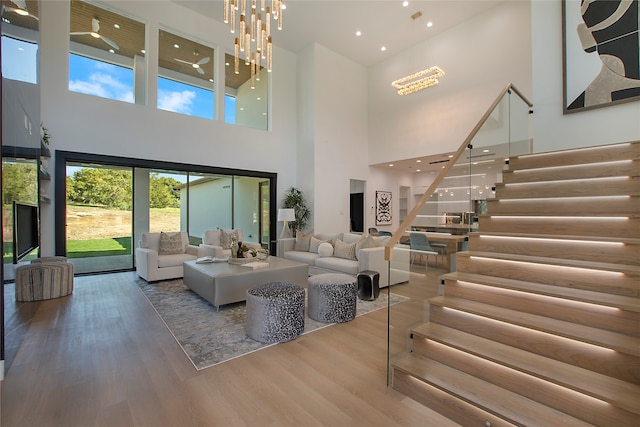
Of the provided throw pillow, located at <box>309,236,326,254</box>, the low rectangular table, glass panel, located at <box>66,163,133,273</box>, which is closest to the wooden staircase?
the low rectangular table

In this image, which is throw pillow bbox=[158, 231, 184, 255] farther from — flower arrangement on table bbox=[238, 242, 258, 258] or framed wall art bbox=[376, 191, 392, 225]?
Answer: framed wall art bbox=[376, 191, 392, 225]

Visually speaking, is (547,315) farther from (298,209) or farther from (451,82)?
(451,82)

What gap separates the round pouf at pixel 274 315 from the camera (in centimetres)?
290

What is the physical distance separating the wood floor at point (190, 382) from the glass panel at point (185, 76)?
17.4 ft

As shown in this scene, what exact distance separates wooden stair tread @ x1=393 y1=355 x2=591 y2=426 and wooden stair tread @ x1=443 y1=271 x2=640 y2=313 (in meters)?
0.80

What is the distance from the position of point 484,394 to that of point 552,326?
696 millimetres

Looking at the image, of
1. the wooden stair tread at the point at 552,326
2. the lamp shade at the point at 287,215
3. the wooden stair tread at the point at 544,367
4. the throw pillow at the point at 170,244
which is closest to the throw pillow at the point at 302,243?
the lamp shade at the point at 287,215

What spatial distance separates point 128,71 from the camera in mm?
6301

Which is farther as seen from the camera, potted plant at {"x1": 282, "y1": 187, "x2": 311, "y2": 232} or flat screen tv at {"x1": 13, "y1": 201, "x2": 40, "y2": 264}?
potted plant at {"x1": 282, "y1": 187, "x2": 311, "y2": 232}

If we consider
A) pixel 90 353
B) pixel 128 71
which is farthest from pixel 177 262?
pixel 128 71

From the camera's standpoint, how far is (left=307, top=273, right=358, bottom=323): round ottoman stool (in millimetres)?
3445

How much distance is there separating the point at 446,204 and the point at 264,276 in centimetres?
268

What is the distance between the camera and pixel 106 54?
6.12 m

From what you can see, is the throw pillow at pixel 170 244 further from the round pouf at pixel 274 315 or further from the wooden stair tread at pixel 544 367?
the wooden stair tread at pixel 544 367
